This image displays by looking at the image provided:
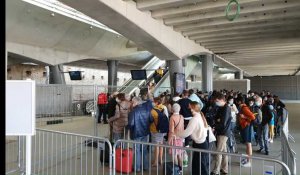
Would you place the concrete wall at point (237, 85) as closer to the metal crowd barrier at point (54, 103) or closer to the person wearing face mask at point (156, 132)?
the metal crowd barrier at point (54, 103)

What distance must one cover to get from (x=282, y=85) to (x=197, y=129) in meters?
44.8

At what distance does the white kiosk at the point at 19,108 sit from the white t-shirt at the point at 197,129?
3.13 meters

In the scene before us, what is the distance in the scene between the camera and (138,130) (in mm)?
6617

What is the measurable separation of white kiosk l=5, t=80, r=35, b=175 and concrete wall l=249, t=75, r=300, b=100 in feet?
155

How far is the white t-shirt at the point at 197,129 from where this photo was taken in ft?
18.2

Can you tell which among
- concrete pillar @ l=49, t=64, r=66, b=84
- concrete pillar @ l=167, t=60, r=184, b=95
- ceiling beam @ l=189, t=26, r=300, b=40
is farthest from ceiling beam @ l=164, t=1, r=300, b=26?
concrete pillar @ l=49, t=64, r=66, b=84

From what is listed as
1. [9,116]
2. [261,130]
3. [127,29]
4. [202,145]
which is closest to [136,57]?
[127,29]

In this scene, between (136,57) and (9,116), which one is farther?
(136,57)

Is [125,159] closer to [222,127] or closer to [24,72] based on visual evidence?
[222,127]

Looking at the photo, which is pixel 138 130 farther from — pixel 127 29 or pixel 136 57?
pixel 136 57

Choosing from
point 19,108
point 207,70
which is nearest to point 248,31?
point 207,70

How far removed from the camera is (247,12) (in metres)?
9.79

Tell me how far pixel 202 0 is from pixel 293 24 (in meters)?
4.92
